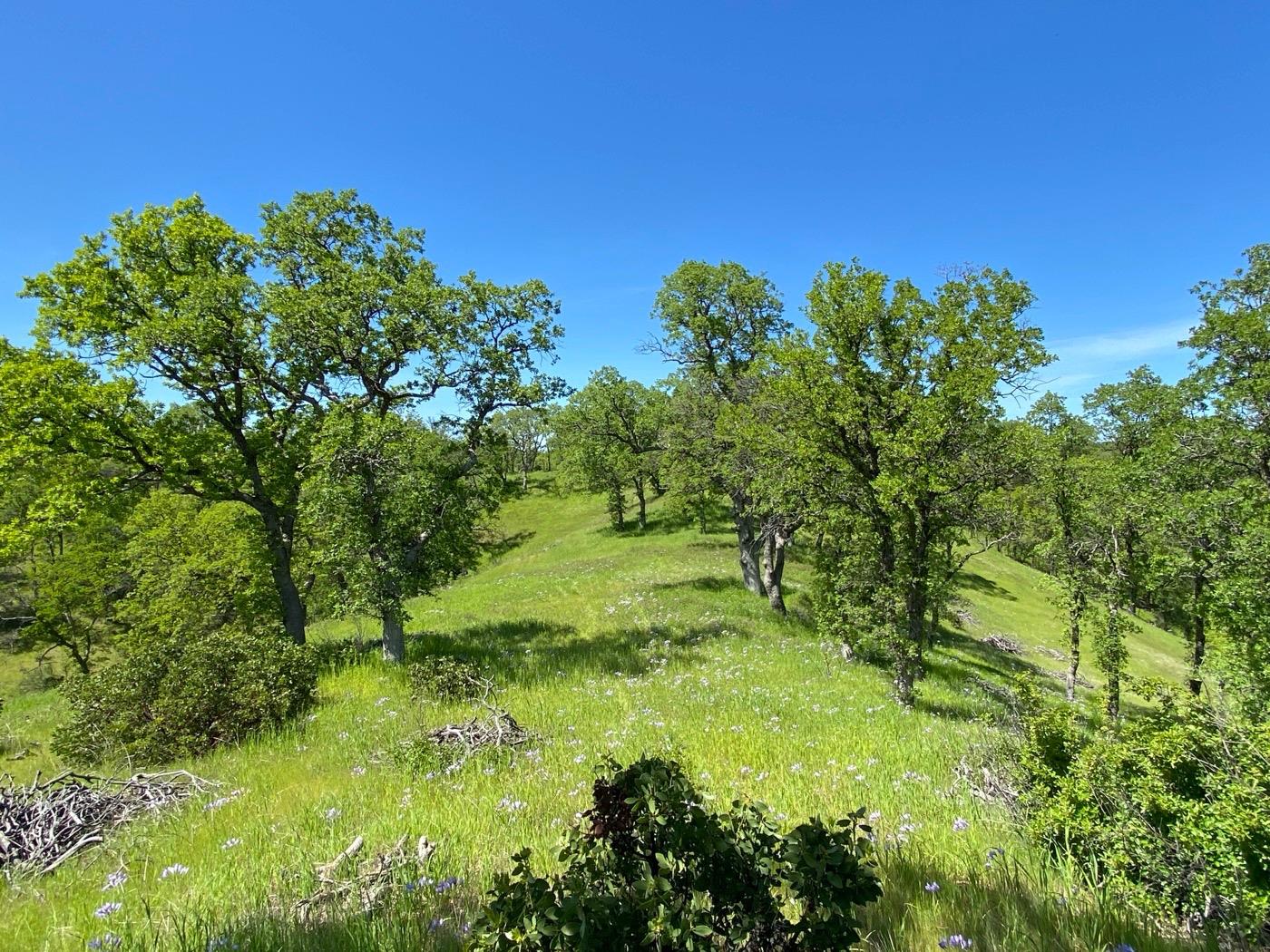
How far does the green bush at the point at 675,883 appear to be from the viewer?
8.02 ft

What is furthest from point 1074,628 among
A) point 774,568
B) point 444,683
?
point 444,683

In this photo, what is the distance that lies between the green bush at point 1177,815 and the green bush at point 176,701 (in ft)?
41.4

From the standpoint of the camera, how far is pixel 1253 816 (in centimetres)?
390

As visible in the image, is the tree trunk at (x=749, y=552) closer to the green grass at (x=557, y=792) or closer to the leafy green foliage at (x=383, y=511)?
the green grass at (x=557, y=792)

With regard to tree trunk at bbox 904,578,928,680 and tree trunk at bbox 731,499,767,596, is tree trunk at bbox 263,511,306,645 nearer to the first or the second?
tree trunk at bbox 904,578,928,680

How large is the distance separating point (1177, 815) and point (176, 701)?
558 inches

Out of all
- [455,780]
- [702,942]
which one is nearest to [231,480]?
[455,780]

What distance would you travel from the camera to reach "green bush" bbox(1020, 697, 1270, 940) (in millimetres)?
3945

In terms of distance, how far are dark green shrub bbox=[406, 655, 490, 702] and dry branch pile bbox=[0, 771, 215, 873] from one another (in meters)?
4.50

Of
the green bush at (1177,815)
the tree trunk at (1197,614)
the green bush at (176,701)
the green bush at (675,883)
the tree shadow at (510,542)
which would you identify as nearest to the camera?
the green bush at (675,883)

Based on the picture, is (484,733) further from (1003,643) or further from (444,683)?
(1003,643)

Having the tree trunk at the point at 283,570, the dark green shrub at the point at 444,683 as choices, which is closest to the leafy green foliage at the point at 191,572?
the tree trunk at the point at 283,570

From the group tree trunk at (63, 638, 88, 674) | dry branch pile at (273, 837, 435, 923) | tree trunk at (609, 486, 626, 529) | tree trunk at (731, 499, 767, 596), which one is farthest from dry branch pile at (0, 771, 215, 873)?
tree trunk at (609, 486, 626, 529)

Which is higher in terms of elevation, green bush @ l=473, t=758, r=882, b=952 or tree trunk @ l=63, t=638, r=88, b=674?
green bush @ l=473, t=758, r=882, b=952
